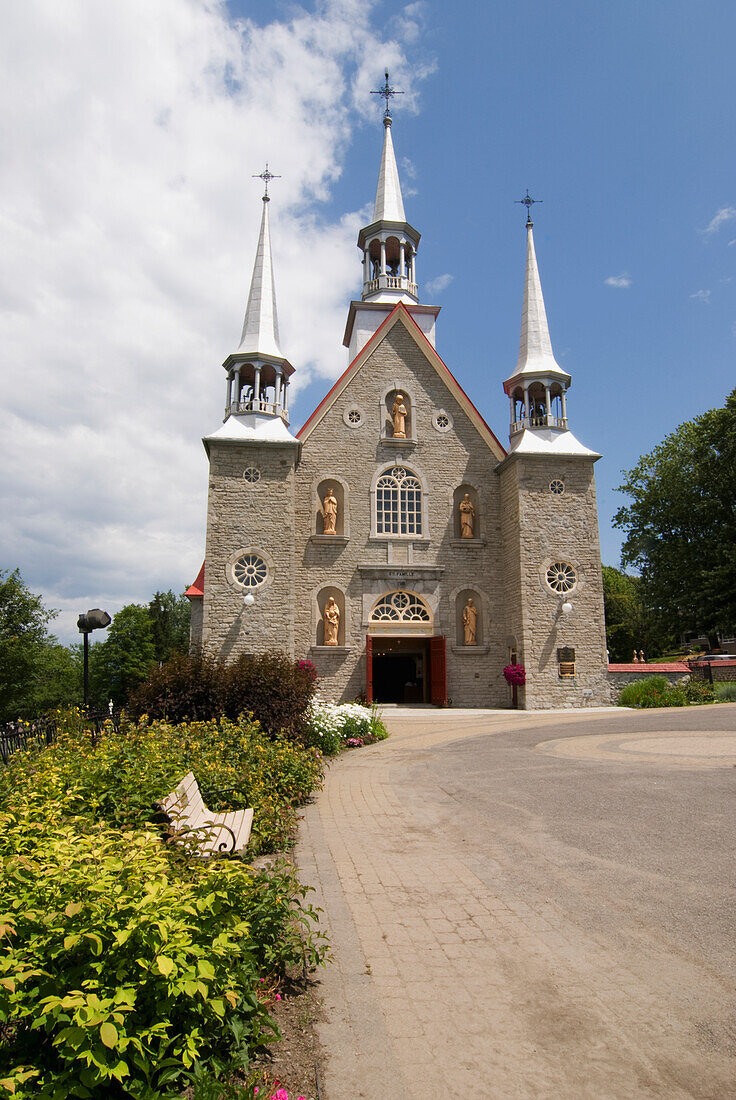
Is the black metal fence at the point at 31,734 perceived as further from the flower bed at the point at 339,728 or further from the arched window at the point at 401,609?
the arched window at the point at 401,609

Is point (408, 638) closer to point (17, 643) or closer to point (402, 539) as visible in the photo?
point (402, 539)

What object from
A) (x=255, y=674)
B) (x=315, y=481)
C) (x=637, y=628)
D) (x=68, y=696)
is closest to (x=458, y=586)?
(x=315, y=481)

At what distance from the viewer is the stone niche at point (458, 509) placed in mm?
25844

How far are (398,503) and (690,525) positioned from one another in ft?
67.9

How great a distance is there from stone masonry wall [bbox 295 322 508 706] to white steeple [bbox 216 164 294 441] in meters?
1.78

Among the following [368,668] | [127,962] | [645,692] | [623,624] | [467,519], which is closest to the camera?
[127,962]

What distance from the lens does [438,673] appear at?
24422 millimetres

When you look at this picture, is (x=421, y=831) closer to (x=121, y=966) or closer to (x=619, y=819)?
(x=619, y=819)

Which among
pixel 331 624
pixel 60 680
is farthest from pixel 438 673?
pixel 60 680

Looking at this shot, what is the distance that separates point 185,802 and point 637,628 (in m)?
59.5

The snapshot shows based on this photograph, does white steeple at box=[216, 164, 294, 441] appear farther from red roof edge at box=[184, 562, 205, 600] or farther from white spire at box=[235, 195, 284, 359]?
red roof edge at box=[184, 562, 205, 600]

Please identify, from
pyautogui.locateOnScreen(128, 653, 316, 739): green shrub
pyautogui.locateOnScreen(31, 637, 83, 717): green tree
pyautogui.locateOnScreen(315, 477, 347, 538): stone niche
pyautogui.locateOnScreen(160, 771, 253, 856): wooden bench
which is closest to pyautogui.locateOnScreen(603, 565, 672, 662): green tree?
pyautogui.locateOnScreen(315, 477, 347, 538): stone niche

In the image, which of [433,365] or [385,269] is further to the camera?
[385,269]

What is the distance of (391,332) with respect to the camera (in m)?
26.9
